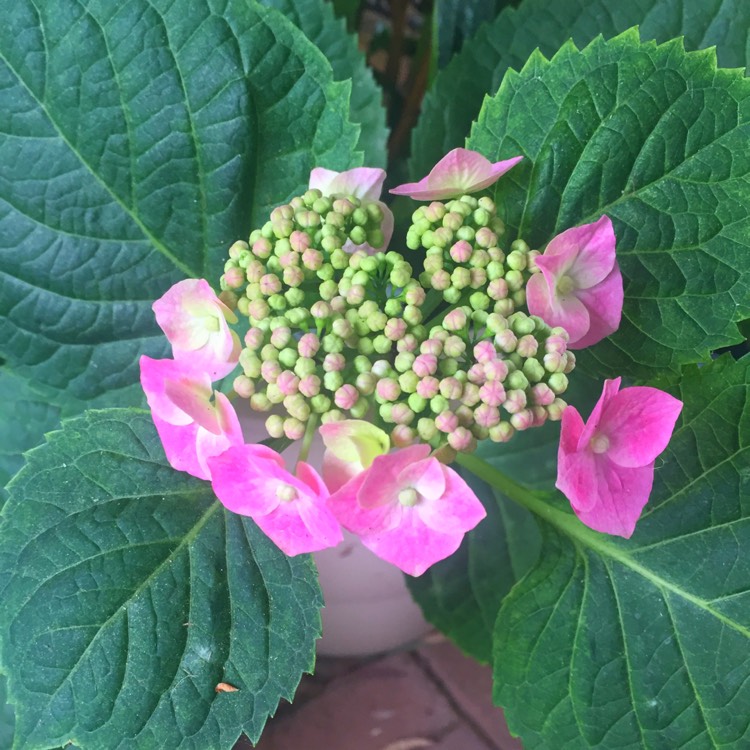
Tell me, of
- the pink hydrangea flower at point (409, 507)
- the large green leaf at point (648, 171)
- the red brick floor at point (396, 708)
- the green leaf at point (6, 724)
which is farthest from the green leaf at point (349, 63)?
the red brick floor at point (396, 708)

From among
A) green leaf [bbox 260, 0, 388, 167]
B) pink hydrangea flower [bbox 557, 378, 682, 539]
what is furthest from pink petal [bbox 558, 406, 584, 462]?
green leaf [bbox 260, 0, 388, 167]

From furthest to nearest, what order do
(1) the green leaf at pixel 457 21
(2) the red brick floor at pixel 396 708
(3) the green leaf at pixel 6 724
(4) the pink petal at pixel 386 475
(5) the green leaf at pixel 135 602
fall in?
(2) the red brick floor at pixel 396 708 < (1) the green leaf at pixel 457 21 < (3) the green leaf at pixel 6 724 < (5) the green leaf at pixel 135 602 < (4) the pink petal at pixel 386 475

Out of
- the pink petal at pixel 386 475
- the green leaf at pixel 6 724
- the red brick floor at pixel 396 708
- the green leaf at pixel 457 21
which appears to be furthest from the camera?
the red brick floor at pixel 396 708

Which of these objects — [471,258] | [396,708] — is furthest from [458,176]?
[396,708]

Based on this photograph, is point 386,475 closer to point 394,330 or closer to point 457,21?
point 394,330

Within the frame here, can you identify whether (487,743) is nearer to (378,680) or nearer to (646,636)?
(378,680)

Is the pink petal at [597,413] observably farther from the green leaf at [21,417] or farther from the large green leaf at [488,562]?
the green leaf at [21,417]

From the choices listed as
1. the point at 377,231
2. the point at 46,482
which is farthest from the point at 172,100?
the point at 46,482
